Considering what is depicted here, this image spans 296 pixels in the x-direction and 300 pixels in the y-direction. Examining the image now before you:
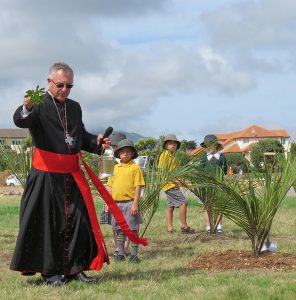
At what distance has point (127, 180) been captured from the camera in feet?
23.8

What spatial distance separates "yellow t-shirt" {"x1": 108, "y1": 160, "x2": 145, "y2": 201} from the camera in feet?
23.7

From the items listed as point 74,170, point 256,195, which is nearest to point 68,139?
point 74,170

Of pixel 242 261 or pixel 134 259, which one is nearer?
pixel 242 261

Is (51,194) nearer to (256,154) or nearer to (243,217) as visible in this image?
(243,217)

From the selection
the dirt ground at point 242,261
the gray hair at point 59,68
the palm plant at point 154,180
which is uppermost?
the gray hair at point 59,68

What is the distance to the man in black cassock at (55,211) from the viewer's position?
17.8ft

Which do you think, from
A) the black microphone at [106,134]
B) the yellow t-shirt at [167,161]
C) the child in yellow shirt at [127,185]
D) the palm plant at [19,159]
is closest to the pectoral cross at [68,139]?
the black microphone at [106,134]

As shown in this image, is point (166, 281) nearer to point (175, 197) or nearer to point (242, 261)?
point (242, 261)

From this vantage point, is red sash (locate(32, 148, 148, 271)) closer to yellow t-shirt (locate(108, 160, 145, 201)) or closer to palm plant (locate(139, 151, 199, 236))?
yellow t-shirt (locate(108, 160, 145, 201))

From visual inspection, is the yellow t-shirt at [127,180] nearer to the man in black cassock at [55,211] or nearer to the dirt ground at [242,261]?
the dirt ground at [242,261]

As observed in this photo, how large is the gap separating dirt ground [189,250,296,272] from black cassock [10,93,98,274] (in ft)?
4.43

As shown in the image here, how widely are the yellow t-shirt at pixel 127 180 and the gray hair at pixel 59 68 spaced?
6.33 feet

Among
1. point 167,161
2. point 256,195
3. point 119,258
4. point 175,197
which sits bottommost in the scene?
point 119,258

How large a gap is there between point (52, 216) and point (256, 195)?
7.14ft
